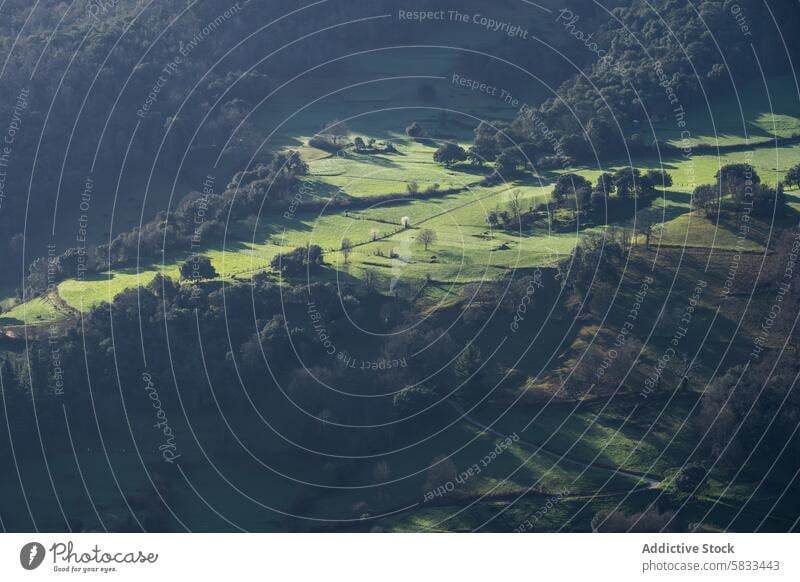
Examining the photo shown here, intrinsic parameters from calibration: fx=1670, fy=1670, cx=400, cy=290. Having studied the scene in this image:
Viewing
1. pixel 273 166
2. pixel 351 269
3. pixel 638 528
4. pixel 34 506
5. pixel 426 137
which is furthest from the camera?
pixel 426 137

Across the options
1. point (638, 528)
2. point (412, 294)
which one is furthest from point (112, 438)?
point (638, 528)

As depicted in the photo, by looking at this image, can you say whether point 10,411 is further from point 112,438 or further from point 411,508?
point 411,508

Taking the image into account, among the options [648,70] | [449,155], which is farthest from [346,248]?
[648,70]

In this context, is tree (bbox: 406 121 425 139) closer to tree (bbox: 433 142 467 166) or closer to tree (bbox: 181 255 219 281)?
tree (bbox: 433 142 467 166)

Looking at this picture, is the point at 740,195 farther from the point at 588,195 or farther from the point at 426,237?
the point at 426,237

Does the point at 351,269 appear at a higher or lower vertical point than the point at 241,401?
higher
